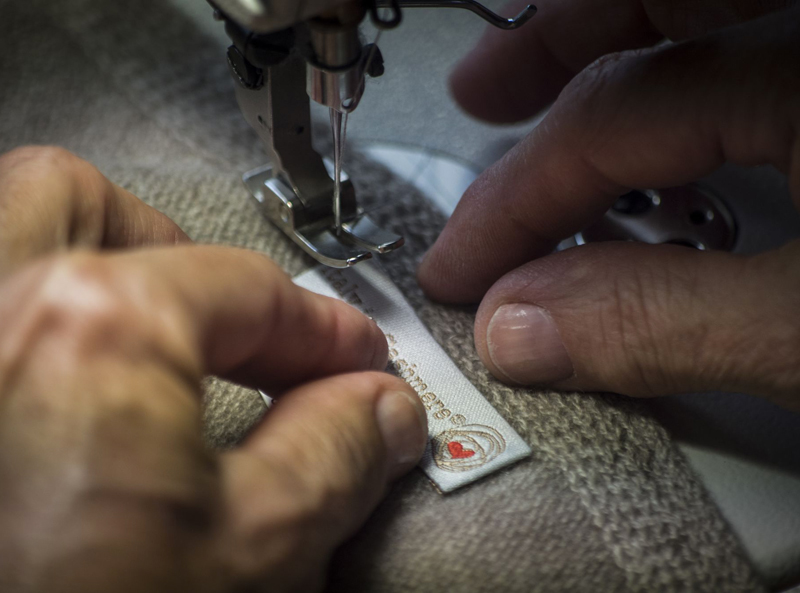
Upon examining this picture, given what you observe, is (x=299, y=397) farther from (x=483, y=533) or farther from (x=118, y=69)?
(x=118, y=69)

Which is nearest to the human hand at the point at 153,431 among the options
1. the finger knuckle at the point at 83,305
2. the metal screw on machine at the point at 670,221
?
the finger knuckle at the point at 83,305

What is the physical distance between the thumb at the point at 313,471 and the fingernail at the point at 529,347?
104mm

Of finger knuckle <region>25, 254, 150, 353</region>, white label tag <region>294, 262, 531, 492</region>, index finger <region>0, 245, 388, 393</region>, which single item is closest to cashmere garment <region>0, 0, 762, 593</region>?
white label tag <region>294, 262, 531, 492</region>

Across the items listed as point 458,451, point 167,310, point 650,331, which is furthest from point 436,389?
point 167,310

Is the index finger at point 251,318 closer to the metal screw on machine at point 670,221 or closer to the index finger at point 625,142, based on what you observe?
the index finger at point 625,142

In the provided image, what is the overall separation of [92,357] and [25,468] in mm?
50

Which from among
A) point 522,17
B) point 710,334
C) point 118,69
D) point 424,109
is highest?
point 118,69

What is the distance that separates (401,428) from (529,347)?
143mm

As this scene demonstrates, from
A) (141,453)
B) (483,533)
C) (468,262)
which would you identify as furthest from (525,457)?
(141,453)

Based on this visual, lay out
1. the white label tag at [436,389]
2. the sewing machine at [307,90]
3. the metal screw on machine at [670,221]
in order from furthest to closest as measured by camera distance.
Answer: the metal screw on machine at [670,221]
the white label tag at [436,389]
the sewing machine at [307,90]

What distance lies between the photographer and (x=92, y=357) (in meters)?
0.31

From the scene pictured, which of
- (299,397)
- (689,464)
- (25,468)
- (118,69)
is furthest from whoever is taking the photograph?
(118,69)

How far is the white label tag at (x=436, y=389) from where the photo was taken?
55 cm

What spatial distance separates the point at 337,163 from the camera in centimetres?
59
